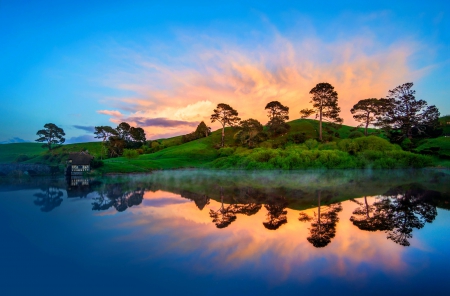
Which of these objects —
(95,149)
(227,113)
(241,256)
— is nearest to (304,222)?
(241,256)

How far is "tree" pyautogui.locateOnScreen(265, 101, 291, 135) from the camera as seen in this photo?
240ft

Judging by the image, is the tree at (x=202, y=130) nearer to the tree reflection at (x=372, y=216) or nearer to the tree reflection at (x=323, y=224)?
the tree reflection at (x=372, y=216)

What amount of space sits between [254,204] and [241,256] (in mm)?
8817

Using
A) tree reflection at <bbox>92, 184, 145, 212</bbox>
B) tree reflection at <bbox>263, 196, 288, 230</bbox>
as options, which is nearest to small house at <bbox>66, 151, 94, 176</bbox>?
tree reflection at <bbox>92, 184, 145, 212</bbox>

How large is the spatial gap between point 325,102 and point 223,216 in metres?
57.0

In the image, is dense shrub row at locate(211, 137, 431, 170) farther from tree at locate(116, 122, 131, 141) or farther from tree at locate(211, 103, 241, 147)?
tree at locate(116, 122, 131, 141)

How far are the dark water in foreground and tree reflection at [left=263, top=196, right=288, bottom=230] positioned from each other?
0.21ft

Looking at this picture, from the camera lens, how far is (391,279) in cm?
684

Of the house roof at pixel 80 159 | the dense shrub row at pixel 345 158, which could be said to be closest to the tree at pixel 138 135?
the house roof at pixel 80 159

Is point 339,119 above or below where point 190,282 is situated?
above

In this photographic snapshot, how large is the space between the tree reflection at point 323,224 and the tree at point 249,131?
51014 mm

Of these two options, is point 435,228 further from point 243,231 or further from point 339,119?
point 339,119

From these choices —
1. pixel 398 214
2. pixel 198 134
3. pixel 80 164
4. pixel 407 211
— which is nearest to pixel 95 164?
pixel 80 164

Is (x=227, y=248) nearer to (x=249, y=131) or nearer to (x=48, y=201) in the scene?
(x=48, y=201)
